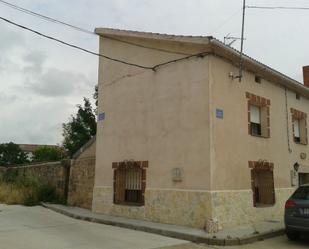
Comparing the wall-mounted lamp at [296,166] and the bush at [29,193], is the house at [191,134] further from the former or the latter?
the bush at [29,193]

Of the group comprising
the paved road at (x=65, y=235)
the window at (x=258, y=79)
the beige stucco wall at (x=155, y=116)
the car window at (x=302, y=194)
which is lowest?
the paved road at (x=65, y=235)

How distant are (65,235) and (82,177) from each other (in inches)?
248

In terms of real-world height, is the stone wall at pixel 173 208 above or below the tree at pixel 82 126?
below

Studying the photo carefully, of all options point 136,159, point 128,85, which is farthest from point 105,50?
point 136,159

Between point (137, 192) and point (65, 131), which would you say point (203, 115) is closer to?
point (137, 192)

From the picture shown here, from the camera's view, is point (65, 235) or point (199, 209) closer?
point (65, 235)

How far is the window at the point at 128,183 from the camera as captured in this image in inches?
531

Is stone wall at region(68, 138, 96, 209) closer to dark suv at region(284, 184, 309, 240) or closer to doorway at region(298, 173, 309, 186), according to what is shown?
dark suv at region(284, 184, 309, 240)

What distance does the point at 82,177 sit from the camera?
1650 cm

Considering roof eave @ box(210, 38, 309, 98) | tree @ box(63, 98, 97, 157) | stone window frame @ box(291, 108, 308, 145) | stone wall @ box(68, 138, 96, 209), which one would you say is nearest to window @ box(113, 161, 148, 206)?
stone wall @ box(68, 138, 96, 209)

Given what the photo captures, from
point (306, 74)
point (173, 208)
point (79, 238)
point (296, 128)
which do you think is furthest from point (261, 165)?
point (306, 74)

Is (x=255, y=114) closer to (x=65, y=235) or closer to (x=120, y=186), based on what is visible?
(x=120, y=186)

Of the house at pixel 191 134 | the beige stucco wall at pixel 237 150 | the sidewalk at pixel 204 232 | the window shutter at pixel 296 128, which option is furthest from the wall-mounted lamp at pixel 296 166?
the sidewalk at pixel 204 232

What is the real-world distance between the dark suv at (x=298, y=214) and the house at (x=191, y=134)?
6.22ft
